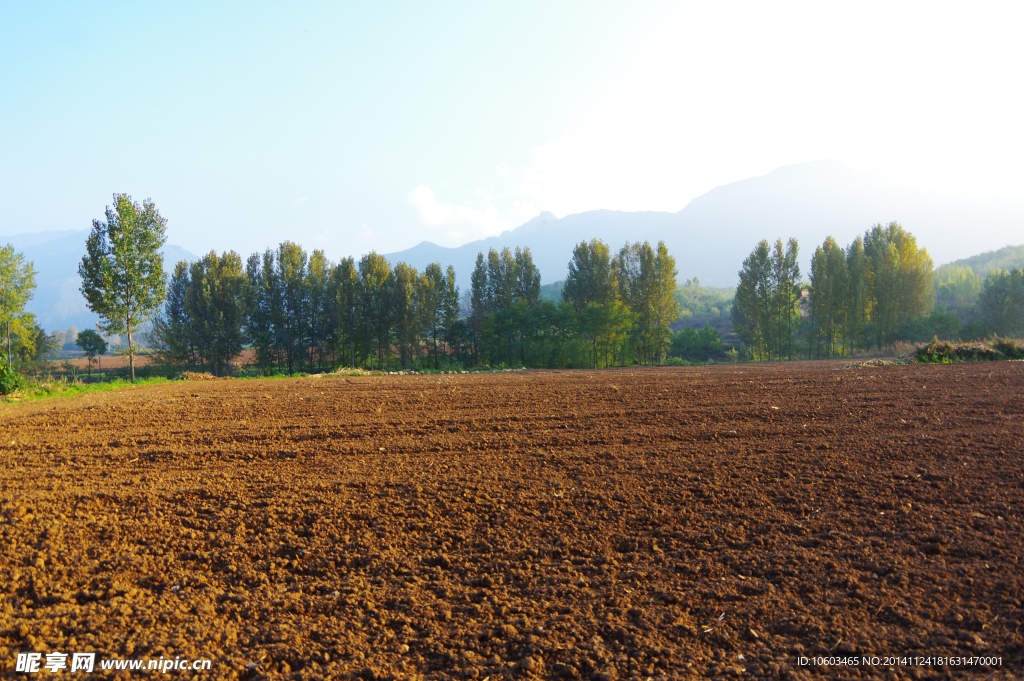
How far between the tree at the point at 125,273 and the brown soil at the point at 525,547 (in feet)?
76.2

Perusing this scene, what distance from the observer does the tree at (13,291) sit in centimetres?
3638

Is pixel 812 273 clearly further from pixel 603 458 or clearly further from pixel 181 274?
pixel 181 274

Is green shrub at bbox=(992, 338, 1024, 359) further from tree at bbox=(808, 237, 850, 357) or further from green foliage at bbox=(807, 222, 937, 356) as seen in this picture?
green foliage at bbox=(807, 222, 937, 356)

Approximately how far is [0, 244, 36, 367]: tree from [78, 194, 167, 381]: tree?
1419 cm

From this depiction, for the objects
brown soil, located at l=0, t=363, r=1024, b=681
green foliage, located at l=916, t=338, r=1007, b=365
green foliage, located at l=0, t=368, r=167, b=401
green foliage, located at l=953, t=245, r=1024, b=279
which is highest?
green foliage, located at l=953, t=245, r=1024, b=279

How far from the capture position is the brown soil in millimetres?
3205

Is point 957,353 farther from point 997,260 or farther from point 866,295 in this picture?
point 997,260

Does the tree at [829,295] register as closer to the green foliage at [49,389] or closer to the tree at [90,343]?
the green foliage at [49,389]

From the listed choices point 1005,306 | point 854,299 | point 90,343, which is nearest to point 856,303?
point 854,299

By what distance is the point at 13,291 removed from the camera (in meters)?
36.8

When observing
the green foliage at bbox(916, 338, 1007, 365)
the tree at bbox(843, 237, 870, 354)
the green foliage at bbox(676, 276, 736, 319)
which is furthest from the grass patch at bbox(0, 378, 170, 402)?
the green foliage at bbox(676, 276, 736, 319)

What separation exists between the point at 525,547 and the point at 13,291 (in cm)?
4973

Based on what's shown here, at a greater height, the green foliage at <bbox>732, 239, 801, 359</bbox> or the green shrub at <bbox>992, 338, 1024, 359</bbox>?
the green foliage at <bbox>732, 239, 801, 359</bbox>

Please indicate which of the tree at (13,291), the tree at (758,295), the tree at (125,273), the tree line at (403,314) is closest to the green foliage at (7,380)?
the tree at (125,273)
